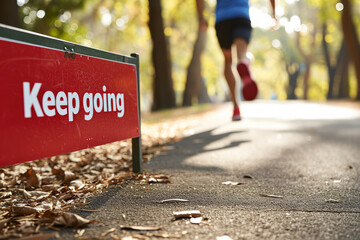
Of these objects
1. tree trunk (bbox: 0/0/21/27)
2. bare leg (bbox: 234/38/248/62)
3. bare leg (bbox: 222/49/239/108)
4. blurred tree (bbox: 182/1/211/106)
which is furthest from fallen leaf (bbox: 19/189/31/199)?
blurred tree (bbox: 182/1/211/106)

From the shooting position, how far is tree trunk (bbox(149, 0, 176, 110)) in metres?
13.7

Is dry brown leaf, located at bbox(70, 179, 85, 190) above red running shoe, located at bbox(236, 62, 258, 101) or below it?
below

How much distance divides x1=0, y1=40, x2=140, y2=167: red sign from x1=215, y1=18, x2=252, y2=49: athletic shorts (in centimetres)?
320

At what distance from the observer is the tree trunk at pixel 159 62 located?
13727mm

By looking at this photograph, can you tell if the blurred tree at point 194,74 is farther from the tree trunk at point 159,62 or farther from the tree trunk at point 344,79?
the tree trunk at point 344,79

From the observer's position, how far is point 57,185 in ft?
9.64

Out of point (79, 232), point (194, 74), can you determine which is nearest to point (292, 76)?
point (194, 74)

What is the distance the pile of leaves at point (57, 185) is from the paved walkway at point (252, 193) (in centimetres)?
17

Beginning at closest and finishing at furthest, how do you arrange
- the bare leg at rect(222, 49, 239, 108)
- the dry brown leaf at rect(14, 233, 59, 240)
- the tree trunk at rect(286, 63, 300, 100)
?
the dry brown leaf at rect(14, 233, 59, 240), the bare leg at rect(222, 49, 239, 108), the tree trunk at rect(286, 63, 300, 100)

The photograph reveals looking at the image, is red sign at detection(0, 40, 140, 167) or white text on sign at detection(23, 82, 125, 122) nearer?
red sign at detection(0, 40, 140, 167)

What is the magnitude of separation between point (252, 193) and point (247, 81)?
2954mm

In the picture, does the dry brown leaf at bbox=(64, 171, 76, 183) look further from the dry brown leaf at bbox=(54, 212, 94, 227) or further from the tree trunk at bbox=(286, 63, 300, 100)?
the tree trunk at bbox=(286, 63, 300, 100)

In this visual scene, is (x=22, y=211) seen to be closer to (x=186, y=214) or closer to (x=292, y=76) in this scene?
(x=186, y=214)

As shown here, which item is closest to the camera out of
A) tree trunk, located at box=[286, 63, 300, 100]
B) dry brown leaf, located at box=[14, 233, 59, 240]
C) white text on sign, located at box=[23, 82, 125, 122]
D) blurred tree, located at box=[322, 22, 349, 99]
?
dry brown leaf, located at box=[14, 233, 59, 240]
